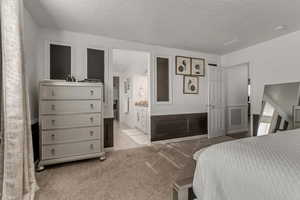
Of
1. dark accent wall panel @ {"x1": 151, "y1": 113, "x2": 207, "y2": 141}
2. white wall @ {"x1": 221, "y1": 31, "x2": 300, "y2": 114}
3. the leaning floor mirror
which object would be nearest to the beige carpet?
dark accent wall panel @ {"x1": 151, "y1": 113, "x2": 207, "y2": 141}

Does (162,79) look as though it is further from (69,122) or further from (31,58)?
(31,58)

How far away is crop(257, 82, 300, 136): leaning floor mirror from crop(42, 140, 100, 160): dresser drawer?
11.8ft

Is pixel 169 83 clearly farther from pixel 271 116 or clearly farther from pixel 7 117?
pixel 7 117

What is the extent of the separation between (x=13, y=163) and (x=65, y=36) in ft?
7.96

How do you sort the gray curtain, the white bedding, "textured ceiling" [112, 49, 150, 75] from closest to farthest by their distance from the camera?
the white bedding < the gray curtain < "textured ceiling" [112, 49, 150, 75]

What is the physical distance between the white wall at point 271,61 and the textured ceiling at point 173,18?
228mm

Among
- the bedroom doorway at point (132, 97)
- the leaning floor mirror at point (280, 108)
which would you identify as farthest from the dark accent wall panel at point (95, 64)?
the leaning floor mirror at point (280, 108)

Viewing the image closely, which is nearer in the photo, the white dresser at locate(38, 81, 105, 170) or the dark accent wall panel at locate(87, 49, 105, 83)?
the white dresser at locate(38, 81, 105, 170)

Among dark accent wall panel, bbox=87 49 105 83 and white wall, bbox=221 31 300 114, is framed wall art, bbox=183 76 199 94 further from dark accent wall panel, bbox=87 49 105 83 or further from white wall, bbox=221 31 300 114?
dark accent wall panel, bbox=87 49 105 83

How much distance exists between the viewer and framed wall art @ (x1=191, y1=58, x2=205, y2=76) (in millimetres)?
3996

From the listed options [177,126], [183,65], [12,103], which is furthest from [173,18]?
[177,126]

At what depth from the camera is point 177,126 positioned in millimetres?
3787

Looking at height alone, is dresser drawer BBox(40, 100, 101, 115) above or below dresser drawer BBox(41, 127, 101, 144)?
above

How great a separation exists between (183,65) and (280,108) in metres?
2.35
